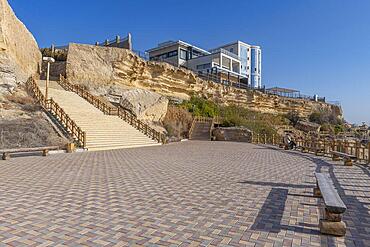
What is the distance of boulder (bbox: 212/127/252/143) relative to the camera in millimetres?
27156

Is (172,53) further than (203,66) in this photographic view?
Yes

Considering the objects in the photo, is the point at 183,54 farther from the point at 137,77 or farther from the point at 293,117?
the point at 137,77

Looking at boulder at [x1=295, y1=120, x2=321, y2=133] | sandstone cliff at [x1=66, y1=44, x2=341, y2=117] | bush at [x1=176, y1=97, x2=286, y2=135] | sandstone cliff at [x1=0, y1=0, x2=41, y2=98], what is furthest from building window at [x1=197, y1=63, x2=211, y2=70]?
sandstone cliff at [x1=0, y1=0, x2=41, y2=98]

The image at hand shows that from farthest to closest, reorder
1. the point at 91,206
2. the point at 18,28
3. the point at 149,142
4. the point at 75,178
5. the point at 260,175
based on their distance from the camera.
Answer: the point at 18,28
the point at 149,142
the point at 260,175
the point at 75,178
the point at 91,206

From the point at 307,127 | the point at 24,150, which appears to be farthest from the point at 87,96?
the point at 307,127

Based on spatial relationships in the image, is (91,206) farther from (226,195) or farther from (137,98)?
(137,98)

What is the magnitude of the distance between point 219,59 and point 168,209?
56.2 meters

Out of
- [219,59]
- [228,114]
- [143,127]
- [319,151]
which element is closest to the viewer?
[319,151]

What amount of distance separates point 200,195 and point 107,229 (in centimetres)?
235

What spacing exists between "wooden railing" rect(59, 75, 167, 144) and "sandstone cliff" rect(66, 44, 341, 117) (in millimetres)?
2015

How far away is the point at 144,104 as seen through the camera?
2741 centimetres

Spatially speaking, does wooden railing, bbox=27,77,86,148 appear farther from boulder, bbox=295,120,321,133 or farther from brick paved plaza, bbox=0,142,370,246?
boulder, bbox=295,120,321,133

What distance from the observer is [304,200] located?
5320mm

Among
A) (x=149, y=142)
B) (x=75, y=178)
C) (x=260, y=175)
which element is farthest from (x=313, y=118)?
(x=75, y=178)
